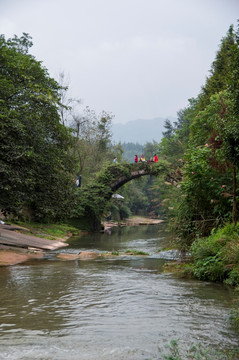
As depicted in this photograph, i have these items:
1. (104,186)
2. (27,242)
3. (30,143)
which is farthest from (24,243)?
(104,186)

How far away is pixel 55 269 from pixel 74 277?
1.88m

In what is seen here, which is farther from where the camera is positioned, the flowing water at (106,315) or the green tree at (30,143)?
the green tree at (30,143)

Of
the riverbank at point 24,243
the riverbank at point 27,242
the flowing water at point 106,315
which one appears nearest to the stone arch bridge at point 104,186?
the riverbank at point 27,242

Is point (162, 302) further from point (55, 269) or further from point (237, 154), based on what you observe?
point (55, 269)

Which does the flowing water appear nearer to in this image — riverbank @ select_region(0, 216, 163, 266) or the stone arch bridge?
riverbank @ select_region(0, 216, 163, 266)

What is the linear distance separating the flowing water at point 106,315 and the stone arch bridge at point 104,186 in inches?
948

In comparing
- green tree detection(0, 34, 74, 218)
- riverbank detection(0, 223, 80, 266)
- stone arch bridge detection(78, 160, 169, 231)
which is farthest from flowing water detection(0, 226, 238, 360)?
Answer: stone arch bridge detection(78, 160, 169, 231)

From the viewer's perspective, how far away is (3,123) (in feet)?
42.8

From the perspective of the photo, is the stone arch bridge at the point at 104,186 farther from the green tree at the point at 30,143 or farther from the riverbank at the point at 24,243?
the green tree at the point at 30,143

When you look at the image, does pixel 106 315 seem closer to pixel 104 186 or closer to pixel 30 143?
pixel 30 143

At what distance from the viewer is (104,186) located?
1385 inches

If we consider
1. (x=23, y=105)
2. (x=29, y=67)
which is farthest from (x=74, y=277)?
(x=29, y=67)

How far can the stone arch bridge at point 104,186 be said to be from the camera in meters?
34.7

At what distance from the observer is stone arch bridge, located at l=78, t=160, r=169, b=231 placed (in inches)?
1364
